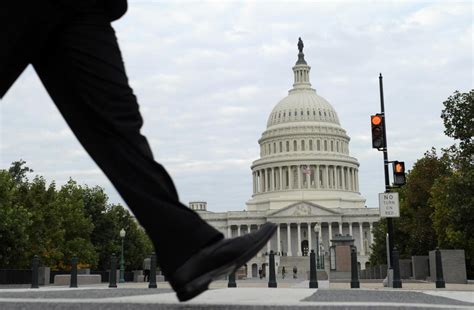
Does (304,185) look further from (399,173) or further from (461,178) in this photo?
Result: (399,173)

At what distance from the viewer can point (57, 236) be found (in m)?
48.6

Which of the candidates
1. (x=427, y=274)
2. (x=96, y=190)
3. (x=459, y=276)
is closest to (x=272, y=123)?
(x=96, y=190)

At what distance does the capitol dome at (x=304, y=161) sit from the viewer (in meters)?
137

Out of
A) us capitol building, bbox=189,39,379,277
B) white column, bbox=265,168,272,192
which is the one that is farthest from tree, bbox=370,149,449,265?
white column, bbox=265,168,272,192

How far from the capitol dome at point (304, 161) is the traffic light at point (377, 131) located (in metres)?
110

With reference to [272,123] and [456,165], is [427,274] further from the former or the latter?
[272,123]

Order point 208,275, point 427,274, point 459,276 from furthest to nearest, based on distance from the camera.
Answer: point 427,274
point 459,276
point 208,275

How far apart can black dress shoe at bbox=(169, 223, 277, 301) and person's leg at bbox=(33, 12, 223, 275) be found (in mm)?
→ 36

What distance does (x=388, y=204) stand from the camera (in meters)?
22.8

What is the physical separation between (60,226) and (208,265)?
49.7 m

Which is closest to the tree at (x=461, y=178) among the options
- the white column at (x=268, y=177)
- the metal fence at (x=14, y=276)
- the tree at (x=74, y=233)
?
the metal fence at (x=14, y=276)

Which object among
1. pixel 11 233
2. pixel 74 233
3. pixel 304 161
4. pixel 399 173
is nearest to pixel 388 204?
pixel 399 173

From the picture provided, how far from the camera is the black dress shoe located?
2.62 metres

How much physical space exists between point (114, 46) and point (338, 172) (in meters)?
140
